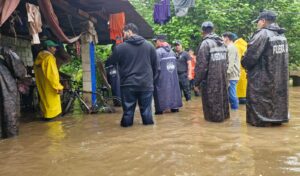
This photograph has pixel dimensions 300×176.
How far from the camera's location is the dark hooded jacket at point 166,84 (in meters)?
8.97

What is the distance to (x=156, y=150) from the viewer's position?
512 centimetres

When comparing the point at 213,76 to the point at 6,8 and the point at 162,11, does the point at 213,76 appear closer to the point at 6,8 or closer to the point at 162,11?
the point at 6,8

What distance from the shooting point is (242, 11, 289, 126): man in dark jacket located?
655 cm

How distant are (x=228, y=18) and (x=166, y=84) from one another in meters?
8.63

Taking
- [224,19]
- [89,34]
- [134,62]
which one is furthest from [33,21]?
[224,19]

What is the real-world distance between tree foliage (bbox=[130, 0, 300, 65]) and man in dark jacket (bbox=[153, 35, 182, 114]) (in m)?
7.11

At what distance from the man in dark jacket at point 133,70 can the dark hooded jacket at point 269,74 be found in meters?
1.69


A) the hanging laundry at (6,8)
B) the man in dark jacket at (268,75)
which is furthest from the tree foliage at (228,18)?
the hanging laundry at (6,8)

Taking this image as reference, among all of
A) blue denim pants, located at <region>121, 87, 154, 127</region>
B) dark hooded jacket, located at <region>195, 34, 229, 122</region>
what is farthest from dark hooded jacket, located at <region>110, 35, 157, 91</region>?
dark hooded jacket, located at <region>195, 34, 229, 122</region>

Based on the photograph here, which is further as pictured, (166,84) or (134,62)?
(166,84)

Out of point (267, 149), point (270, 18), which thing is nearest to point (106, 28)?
A: point (270, 18)

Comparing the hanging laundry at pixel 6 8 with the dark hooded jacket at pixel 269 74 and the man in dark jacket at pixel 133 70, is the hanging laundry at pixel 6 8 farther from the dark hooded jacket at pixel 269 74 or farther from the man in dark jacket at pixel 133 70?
the dark hooded jacket at pixel 269 74

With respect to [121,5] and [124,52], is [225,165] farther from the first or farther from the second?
[121,5]

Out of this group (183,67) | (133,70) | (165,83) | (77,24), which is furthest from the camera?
(183,67)
